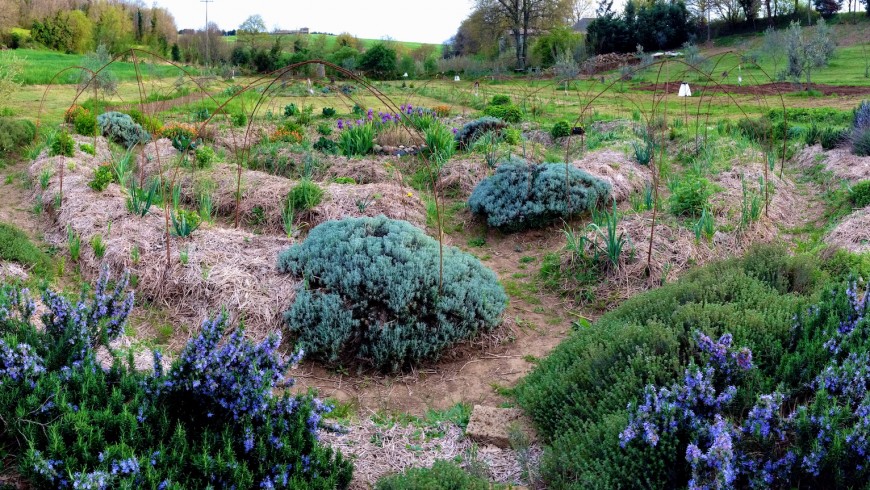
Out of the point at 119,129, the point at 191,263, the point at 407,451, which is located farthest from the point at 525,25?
the point at 407,451

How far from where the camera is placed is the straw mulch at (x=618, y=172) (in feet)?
28.4

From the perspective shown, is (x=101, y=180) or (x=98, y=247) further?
(x=101, y=180)

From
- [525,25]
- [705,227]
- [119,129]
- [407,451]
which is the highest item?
[525,25]

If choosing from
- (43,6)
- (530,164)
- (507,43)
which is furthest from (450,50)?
(530,164)

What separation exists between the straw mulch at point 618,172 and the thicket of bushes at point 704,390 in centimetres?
438

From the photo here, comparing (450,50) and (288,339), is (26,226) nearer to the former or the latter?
(288,339)

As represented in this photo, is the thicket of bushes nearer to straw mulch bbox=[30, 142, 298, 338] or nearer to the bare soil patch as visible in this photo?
straw mulch bbox=[30, 142, 298, 338]

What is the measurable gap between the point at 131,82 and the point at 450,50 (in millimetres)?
27148

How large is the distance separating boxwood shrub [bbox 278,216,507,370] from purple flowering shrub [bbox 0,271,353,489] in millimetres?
1570

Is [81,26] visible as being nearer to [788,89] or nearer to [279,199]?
[279,199]

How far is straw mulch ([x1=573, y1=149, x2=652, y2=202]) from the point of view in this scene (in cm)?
866

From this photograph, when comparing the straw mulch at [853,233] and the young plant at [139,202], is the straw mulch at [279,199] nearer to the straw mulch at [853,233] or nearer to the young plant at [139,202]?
the young plant at [139,202]

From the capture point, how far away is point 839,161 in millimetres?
9805

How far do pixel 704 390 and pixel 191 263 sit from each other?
4465 mm
